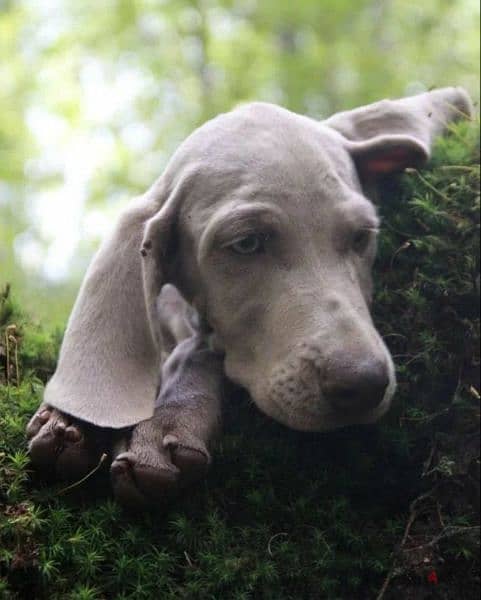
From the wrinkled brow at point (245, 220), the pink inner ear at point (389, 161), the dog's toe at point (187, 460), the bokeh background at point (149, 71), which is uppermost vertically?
the wrinkled brow at point (245, 220)

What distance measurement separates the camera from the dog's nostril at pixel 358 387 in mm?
2270

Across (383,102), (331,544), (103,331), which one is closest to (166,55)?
(383,102)

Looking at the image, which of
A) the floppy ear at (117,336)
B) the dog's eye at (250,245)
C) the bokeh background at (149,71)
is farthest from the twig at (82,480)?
the bokeh background at (149,71)

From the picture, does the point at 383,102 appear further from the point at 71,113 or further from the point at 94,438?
the point at 71,113

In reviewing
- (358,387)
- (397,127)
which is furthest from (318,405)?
(397,127)

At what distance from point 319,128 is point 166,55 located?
8386 millimetres

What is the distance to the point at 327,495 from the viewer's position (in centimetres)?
249

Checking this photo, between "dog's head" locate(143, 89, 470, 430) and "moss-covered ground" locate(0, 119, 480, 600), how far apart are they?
19cm

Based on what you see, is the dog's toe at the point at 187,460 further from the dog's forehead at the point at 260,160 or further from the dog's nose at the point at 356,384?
the dog's forehead at the point at 260,160

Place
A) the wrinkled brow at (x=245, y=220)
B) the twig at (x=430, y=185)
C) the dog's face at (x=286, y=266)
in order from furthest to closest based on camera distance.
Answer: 1. the twig at (x=430, y=185)
2. the wrinkled brow at (x=245, y=220)
3. the dog's face at (x=286, y=266)

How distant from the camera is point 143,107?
34.7 ft

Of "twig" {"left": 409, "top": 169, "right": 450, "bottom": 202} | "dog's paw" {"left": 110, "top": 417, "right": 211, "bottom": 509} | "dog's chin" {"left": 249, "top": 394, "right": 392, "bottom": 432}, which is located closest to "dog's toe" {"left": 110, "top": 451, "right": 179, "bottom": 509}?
"dog's paw" {"left": 110, "top": 417, "right": 211, "bottom": 509}

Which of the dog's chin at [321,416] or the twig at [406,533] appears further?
the dog's chin at [321,416]

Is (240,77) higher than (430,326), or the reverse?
(430,326)
